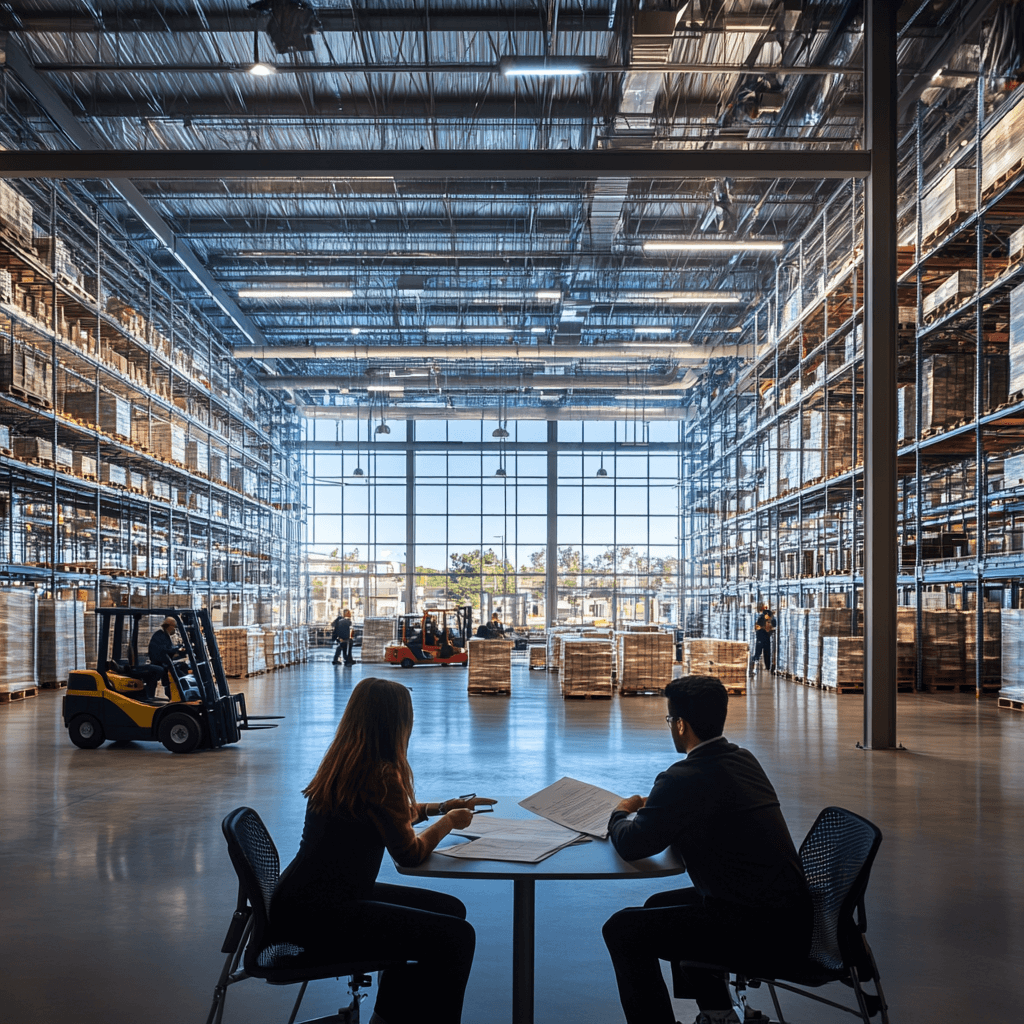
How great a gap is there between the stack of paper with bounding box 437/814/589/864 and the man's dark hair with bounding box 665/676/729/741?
548 mm

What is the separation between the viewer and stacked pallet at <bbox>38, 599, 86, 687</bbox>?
17484 mm

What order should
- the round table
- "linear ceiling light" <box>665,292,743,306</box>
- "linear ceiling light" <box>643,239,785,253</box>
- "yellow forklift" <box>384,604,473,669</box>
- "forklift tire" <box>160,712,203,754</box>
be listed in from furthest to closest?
"yellow forklift" <box>384,604,473,669</box>, "linear ceiling light" <box>665,292,743,306</box>, "linear ceiling light" <box>643,239,785,253</box>, "forklift tire" <box>160,712,203,754</box>, the round table

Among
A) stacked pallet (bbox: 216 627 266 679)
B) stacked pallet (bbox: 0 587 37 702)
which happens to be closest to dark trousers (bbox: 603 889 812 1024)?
stacked pallet (bbox: 0 587 37 702)

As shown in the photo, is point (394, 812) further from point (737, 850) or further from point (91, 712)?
point (91, 712)

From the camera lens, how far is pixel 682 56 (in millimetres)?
15758

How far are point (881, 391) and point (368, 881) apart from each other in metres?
9.43

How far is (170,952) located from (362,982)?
1.67 m

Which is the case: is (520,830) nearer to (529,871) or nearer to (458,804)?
(458,804)

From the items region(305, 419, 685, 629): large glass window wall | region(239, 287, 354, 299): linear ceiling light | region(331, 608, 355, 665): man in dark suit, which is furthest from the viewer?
region(305, 419, 685, 629): large glass window wall

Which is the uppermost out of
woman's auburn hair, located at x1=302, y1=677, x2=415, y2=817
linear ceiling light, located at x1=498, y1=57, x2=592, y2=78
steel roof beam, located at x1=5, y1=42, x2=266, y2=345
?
steel roof beam, located at x1=5, y1=42, x2=266, y2=345

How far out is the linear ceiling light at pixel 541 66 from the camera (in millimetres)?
12805

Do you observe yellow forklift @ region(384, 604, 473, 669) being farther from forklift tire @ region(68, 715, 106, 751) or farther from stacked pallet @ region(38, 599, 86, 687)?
forklift tire @ region(68, 715, 106, 751)

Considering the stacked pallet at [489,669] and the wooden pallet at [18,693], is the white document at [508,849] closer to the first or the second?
the wooden pallet at [18,693]

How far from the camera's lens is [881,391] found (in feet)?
36.0
